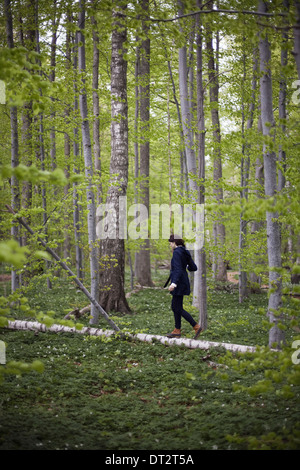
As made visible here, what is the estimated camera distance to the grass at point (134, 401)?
3.70m

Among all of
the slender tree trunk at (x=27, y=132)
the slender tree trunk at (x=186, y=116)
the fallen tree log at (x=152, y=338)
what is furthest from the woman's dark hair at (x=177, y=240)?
the slender tree trunk at (x=27, y=132)

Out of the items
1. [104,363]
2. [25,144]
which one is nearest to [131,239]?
[25,144]

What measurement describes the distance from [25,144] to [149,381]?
974 cm

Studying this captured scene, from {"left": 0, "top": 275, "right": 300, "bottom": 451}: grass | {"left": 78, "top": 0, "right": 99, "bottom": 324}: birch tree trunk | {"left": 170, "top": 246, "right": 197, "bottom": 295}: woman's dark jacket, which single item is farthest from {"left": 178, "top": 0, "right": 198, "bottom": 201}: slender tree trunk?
{"left": 0, "top": 275, "right": 300, "bottom": 451}: grass

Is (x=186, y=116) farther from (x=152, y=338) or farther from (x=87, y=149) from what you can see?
(x=152, y=338)

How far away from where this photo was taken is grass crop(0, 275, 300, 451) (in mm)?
3699

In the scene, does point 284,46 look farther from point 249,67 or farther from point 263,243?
point 249,67

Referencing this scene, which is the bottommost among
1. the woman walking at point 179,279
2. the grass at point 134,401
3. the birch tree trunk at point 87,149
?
the grass at point 134,401

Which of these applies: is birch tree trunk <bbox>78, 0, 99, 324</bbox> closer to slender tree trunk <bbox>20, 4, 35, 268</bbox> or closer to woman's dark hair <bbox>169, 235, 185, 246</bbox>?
woman's dark hair <bbox>169, 235, 185, 246</bbox>

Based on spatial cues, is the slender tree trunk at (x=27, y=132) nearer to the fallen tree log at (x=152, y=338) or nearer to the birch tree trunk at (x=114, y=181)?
the birch tree trunk at (x=114, y=181)

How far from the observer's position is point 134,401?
5000mm

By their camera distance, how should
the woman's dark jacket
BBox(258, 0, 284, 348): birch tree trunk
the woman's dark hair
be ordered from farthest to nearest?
the woman's dark hair
the woman's dark jacket
BBox(258, 0, 284, 348): birch tree trunk

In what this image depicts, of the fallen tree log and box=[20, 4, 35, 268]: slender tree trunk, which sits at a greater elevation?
box=[20, 4, 35, 268]: slender tree trunk
